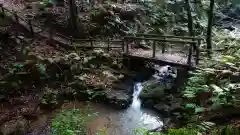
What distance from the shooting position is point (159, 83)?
487 inches

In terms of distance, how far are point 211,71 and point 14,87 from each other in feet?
25.0

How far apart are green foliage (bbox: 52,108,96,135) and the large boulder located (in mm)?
2803

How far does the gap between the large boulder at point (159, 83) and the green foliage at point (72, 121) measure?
280 centimetres

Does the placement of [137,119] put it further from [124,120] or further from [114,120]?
[114,120]

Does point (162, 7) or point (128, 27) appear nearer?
point (128, 27)

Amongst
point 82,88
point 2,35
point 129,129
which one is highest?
point 2,35

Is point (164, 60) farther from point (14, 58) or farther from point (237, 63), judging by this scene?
point (14, 58)

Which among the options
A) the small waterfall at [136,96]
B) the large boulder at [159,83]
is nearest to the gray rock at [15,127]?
the small waterfall at [136,96]

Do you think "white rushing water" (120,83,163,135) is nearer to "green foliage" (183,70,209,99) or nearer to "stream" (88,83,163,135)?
"stream" (88,83,163,135)

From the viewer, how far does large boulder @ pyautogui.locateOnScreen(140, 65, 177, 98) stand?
11.5m

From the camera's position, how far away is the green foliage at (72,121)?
24.8 feet

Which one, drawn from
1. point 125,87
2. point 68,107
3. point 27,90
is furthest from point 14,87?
point 125,87

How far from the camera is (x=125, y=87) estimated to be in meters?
12.0

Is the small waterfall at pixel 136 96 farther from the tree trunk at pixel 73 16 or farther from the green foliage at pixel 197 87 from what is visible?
the tree trunk at pixel 73 16
